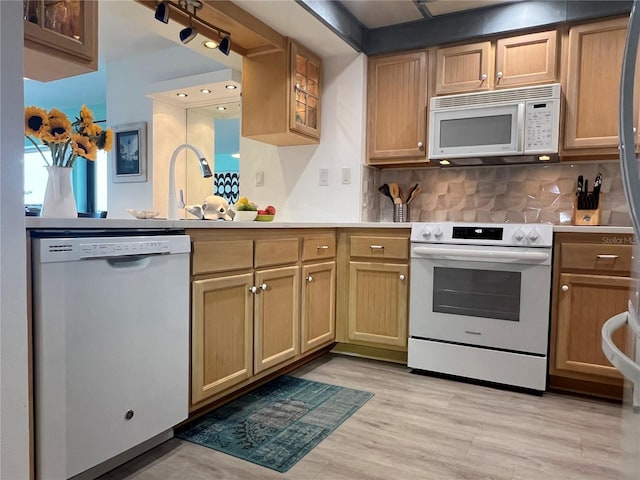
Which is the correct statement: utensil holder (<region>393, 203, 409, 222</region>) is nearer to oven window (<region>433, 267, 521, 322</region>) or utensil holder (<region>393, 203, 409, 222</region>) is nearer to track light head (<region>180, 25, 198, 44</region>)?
oven window (<region>433, 267, 521, 322</region>)

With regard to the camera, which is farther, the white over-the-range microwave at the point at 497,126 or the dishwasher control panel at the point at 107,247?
the white over-the-range microwave at the point at 497,126

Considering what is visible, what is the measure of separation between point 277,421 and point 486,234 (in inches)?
59.4

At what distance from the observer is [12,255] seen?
88 centimetres

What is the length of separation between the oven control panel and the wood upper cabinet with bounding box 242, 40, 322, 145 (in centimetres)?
112

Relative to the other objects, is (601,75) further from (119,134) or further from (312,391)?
(119,134)

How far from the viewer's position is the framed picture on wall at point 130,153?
13.8 ft

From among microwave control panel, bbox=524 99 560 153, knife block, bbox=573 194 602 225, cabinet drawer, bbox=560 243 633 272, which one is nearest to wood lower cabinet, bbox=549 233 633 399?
cabinet drawer, bbox=560 243 633 272

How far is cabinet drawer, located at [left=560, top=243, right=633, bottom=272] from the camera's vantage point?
2.21 metres

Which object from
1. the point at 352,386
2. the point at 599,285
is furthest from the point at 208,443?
the point at 599,285

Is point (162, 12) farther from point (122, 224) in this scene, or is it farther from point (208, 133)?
point (208, 133)

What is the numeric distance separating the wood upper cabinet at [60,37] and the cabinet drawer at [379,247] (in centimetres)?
174

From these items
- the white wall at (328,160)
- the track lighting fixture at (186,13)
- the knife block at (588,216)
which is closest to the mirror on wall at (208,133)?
the white wall at (328,160)

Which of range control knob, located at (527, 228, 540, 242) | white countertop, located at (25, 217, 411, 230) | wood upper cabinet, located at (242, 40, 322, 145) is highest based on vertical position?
wood upper cabinet, located at (242, 40, 322, 145)

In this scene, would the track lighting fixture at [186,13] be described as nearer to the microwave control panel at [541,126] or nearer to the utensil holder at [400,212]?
the utensil holder at [400,212]
